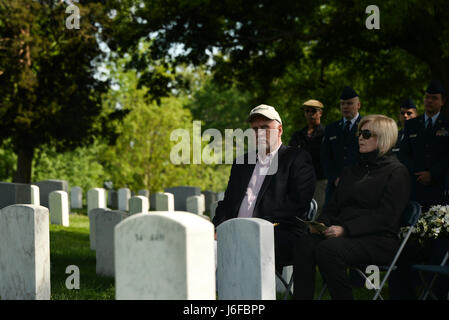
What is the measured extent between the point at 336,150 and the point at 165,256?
4.20 meters

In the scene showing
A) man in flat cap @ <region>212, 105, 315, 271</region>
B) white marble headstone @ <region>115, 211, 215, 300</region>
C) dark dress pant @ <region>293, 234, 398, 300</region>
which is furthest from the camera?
man in flat cap @ <region>212, 105, 315, 271</region>

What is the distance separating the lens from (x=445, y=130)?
6969mm

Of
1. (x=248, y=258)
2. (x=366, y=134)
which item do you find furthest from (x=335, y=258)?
(x=366, y=134)

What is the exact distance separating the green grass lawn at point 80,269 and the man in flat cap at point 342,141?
1.40 meters

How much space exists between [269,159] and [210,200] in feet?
48.6

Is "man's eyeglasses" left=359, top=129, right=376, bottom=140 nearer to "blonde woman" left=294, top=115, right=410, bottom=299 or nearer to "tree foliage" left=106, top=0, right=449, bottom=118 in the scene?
"blonde woman" left=294, top=115, right=410, bottom=299

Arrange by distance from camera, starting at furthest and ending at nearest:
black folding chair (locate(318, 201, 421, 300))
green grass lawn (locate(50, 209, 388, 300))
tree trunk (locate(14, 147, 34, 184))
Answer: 1. tree trunk (locate(14, 147, 34, 184))
2. green grass lawn (locate(50, 209, 388, 300))
3. black folding chair (locate(318, 201, 421, 300))

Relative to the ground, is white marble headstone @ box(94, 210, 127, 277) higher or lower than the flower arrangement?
lower

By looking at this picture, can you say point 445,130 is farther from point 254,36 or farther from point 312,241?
point 254,36

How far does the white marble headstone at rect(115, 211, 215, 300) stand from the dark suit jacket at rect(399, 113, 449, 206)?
335 centimetres

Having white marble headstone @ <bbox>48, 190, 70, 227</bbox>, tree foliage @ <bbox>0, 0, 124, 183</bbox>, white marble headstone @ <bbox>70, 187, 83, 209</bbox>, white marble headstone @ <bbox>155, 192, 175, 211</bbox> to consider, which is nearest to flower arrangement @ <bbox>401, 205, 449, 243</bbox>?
white marble headstone @ <bbox>155, 192, 175, 211</bbox>

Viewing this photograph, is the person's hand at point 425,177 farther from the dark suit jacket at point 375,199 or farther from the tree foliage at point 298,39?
the tree foliage at point 298,39

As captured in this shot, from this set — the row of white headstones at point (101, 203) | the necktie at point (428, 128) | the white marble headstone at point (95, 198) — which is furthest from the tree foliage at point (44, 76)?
the necktie at point (428, 128)

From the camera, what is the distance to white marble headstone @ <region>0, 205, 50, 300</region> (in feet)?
19.4
